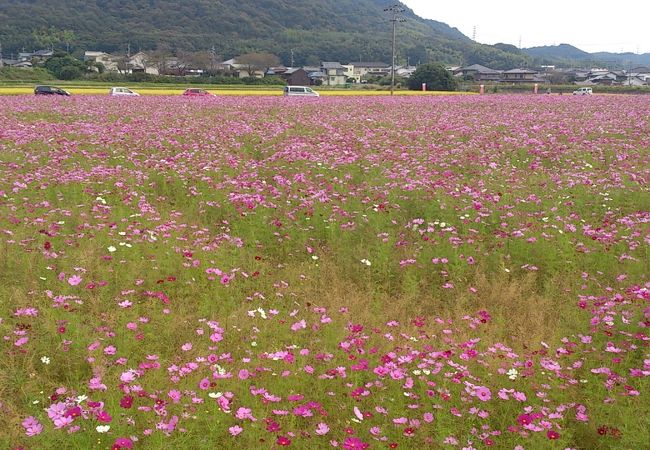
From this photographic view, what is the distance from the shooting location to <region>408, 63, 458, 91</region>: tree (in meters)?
60.1

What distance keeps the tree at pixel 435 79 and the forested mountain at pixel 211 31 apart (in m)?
79.6

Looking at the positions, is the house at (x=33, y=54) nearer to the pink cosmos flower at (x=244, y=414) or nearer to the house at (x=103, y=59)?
the house at (x=103, y=59)

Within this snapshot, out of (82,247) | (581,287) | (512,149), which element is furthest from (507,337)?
(512,149)

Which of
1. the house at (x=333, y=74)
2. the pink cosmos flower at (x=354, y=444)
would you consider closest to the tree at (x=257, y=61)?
the house at (x=333, y=74)

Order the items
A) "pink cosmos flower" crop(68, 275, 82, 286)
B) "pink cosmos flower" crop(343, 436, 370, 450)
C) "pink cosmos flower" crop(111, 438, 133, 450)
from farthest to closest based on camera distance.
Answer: "pink cosmos flower" crop(68, 275, 82, 286) → "pink cosmos flower" crop(343, 436, 370, 450) → "pink cosmos flower" crop(111, 438, 133, 450)

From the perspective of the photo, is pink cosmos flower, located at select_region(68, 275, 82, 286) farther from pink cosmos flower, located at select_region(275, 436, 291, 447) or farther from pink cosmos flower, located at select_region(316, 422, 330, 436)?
pink cosmos flower, located at select_region(316, 422, 330, 436)

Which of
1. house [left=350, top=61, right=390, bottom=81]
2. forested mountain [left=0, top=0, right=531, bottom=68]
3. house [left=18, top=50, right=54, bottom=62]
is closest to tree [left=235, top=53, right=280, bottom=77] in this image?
forested mountain [left=0, top=0, right=531, bottom=68]

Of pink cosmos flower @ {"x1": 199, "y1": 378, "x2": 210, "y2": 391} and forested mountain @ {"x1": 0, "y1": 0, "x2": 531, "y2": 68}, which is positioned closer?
pink cosmos flower @ {"x1": 199, "y1": 378, "x2": 210, "y2": 391}

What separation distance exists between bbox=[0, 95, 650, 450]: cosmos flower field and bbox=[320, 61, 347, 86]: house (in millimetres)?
107725

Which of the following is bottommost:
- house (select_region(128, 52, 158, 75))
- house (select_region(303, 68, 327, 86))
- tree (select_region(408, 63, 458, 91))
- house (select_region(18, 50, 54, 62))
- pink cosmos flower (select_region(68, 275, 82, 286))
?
pink cosmos flower (select_region(68, 275, 82, 286))

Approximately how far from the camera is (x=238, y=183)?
343 inches

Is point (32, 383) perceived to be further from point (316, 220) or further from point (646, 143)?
point (646, 143)

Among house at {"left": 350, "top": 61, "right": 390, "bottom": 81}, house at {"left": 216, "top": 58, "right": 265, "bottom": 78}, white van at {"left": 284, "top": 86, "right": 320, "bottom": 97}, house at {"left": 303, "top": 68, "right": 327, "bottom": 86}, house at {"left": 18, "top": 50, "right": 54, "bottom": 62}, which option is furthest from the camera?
house at {"left": 350, "top": 61, "right": 390, "bottom": 81}

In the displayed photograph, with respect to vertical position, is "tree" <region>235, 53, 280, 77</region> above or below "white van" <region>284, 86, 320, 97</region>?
above
